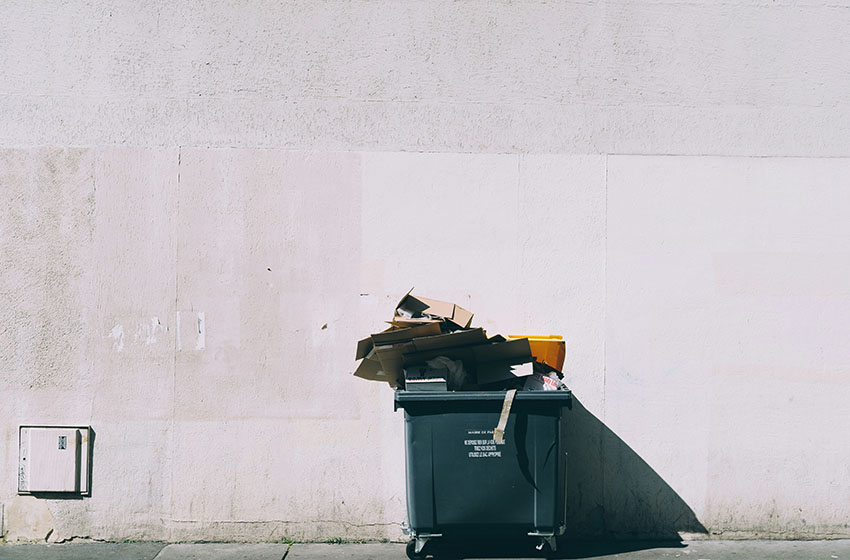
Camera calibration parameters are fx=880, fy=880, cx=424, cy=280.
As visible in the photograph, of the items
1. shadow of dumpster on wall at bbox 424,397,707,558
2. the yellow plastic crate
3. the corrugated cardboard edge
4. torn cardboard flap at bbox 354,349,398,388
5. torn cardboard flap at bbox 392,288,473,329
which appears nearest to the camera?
the corrugated cardboard edge

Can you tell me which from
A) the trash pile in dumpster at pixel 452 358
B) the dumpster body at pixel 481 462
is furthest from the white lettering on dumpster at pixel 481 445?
the trash pile in dumpster at pixel 452 358

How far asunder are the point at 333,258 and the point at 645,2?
2.74m

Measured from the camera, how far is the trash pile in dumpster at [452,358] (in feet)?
17.0

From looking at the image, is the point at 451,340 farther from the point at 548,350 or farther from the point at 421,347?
the point at 548,350

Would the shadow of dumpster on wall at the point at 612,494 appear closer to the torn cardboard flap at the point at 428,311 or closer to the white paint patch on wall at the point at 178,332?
the torn cardboard flap at the point at 428,311

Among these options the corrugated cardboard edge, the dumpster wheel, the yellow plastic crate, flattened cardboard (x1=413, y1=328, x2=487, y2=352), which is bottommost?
the dumpster wheel

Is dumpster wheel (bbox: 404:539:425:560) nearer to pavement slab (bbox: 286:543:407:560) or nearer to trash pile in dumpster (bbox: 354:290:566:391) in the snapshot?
pavement slab (bbox: 286:543:407:560)

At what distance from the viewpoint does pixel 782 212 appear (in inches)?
237

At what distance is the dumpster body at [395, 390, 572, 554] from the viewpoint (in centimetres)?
507

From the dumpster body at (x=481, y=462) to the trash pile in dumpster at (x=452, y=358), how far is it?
0.51 ft

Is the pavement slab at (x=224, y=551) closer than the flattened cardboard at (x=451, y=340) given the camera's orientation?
No

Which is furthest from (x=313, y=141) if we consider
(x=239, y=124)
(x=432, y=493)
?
(x=432, y=493)

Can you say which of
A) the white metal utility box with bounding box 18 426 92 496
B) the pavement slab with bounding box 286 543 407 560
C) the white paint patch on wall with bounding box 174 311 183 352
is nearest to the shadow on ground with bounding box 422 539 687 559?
the pavement slab with bounding box 286 543 407 560

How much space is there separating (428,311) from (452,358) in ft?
1.18
